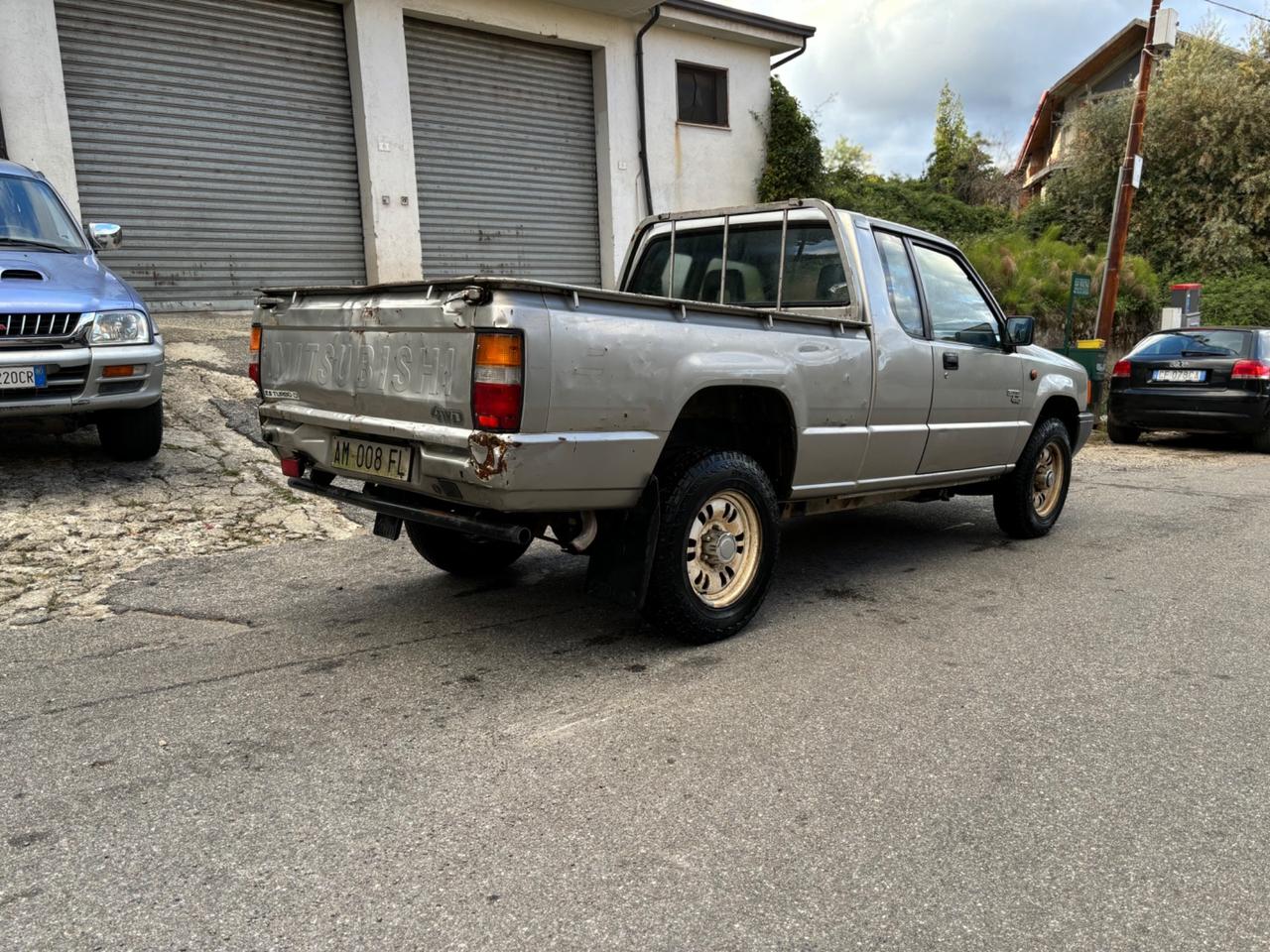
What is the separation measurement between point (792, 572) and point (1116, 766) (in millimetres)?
2511

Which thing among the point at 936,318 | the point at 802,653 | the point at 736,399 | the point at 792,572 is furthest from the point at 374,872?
the point at 936,318

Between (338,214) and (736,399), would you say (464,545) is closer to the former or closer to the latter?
(736,399)

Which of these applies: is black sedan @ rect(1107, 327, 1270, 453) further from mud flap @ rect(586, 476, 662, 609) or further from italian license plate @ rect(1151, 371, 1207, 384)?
mud flap @ rect(586, 476, 662, 609)

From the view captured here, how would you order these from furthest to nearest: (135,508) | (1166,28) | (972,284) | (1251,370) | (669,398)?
(1166,28), (1251,370), (135,508), (972,284), (669,398)

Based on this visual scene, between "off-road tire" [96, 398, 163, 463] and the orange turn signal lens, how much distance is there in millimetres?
4142

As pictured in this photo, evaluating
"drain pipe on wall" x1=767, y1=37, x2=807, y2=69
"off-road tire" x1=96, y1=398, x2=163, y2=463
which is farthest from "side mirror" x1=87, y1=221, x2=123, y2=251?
"drain pipe on wall" x1=767, y1=37, x2=807, y2=69

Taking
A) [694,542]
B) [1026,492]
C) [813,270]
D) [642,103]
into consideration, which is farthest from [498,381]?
Answer: [642,103]

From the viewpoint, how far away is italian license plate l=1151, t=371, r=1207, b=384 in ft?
36.2

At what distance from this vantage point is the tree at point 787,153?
640 inches

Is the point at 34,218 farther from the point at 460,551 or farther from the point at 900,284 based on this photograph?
the point at 900,284

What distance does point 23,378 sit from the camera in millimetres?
5676

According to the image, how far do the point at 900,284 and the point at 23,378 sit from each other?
16.7 ft

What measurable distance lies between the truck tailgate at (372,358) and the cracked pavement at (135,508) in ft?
5.03

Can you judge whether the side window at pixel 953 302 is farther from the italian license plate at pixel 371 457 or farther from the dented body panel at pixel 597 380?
the italian license plate at pixel 371 457
